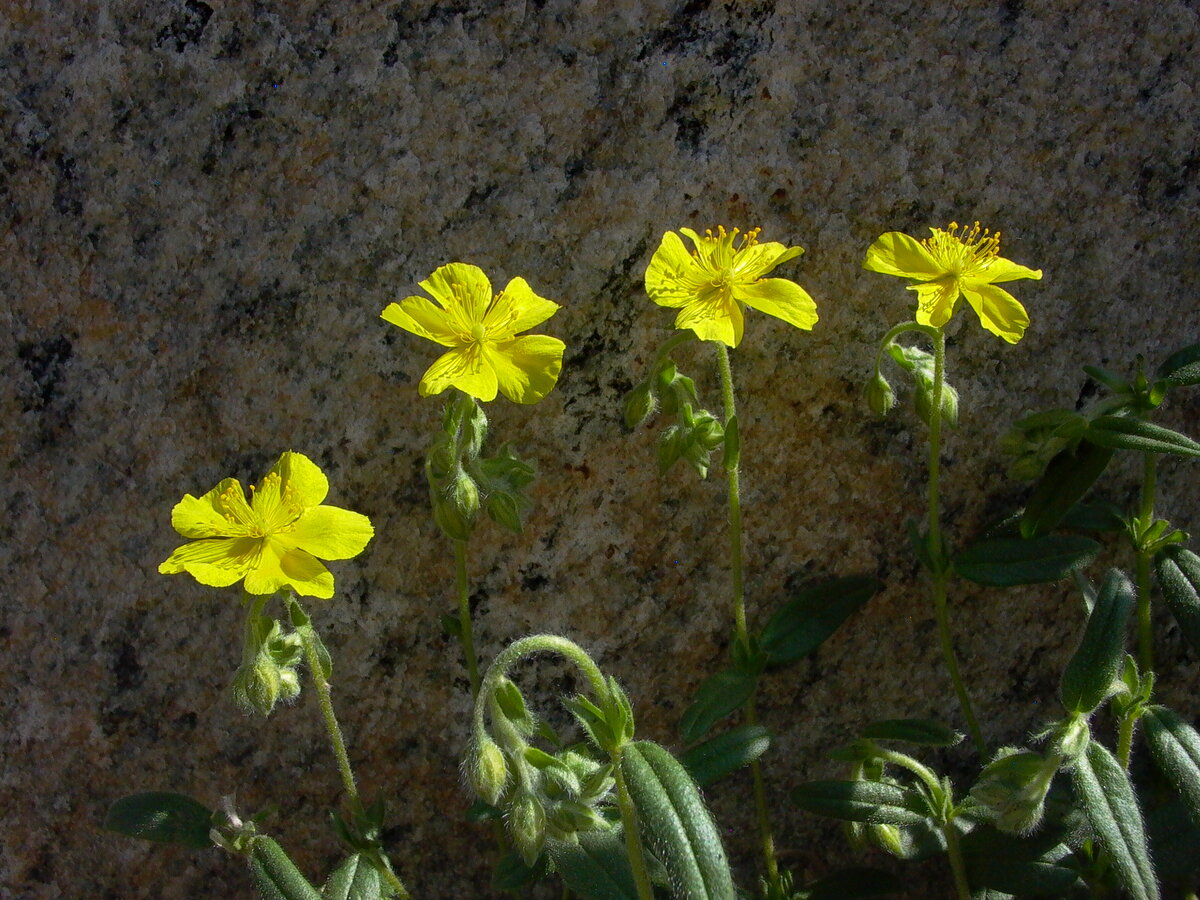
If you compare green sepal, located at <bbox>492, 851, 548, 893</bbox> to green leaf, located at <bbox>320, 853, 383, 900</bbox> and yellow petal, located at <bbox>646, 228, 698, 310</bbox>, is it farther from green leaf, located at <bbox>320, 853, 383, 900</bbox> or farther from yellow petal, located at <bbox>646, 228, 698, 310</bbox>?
yellow petal, located at <bbox>646, 228, 698, 310</bbox>

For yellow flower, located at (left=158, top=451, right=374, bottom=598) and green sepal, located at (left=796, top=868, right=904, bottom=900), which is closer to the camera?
yellow flower, located at (left=158, top=451, right=374, bottom=598)

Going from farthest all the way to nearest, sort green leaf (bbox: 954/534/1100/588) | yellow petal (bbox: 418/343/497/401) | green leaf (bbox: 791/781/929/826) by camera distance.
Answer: green leaf (bbox: 954/534/1100/588)
green leaf (bbox: 791/781/929/826)
yellow petal (bbox: 418/343/497/401)

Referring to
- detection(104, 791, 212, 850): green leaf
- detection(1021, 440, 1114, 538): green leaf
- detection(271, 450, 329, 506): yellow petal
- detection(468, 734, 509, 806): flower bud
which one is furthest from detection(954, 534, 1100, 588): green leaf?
detection(104, 791, 212, 850): green leaf

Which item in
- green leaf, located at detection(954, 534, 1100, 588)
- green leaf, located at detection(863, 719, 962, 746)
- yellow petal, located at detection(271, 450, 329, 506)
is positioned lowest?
green leaf, located at detection(863, 719, 962, 746)

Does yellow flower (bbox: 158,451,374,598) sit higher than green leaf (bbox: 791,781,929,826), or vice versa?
yellow flower (bbox: 158,451,374,598)

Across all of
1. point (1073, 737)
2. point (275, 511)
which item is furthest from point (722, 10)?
point (1073, 737)

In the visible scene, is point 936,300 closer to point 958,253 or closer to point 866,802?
point 958,253

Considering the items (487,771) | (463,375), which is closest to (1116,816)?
(487,771)
